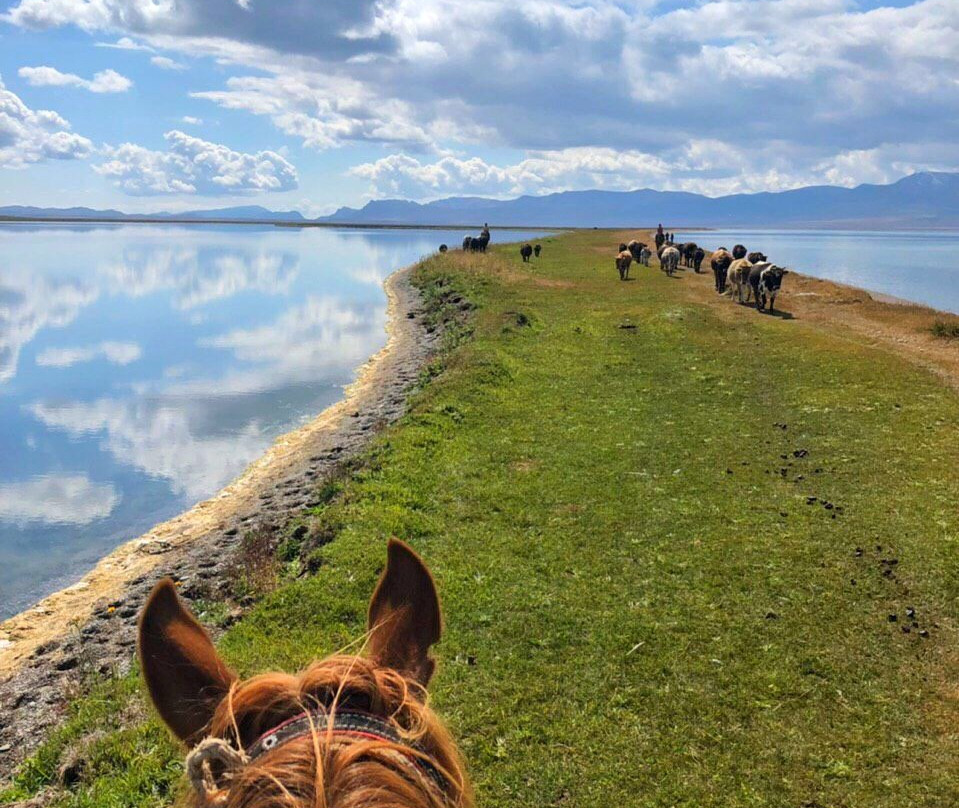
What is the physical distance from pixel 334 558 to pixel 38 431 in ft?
49.9

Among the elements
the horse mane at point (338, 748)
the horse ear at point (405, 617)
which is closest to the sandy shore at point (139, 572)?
the horse ear at point (405, 617)

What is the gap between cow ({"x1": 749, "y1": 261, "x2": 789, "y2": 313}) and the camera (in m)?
27.2

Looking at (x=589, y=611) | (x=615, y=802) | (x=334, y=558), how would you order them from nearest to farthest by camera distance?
(x=615, y=802), (x=589, y=611), (x=334, y=558)

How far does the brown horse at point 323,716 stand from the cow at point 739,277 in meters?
29.8

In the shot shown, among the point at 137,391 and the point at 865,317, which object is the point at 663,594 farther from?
the point at 865,317

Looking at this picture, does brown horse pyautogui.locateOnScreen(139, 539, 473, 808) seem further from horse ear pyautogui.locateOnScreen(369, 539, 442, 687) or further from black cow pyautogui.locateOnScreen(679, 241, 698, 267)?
black cow pyautogui.locateOnScreen(679, 241, 698, 267)

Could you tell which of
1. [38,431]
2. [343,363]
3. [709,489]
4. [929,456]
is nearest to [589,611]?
[709,489]

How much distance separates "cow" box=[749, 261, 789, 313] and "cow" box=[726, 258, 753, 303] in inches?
21.6

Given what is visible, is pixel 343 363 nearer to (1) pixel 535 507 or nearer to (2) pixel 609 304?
(2) pixel 609 304

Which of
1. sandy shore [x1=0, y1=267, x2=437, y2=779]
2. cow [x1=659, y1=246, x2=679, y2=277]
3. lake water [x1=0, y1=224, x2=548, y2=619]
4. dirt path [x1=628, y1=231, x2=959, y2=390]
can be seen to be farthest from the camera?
cow [x1=659, y1=246, x2=679, y2=277]

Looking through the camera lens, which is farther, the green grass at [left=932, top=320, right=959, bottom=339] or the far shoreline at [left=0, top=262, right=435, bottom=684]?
the green grass at [left=932, top=320, right=959, bottom=339]

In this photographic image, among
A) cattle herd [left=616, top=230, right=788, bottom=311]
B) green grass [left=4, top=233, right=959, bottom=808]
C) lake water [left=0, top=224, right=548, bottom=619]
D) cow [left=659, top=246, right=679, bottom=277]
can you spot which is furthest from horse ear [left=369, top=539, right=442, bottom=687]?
cow [left=659, top=246, right=679, bottom=277]

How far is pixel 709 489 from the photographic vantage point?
10930 mm

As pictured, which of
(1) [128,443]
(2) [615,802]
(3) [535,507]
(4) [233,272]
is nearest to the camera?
(2) [615,802]
